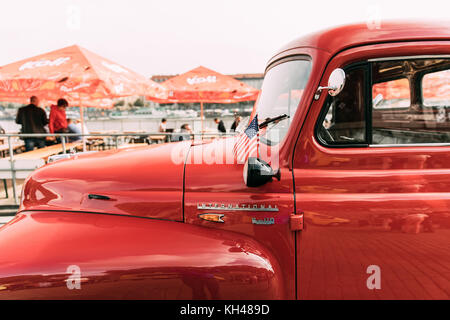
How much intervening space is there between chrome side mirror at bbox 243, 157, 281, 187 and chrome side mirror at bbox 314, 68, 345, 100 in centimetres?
48

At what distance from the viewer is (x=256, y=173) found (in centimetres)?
140

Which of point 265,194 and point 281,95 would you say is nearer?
point 265,194

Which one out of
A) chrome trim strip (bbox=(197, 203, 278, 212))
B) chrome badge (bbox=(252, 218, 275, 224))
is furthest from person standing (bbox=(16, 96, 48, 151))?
chrome badge (bbox=(252, 218, 275, 224))

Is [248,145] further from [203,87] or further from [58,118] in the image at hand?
[203,87]

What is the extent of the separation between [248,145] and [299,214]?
1.65 ft

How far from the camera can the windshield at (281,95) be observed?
1592 millimetres

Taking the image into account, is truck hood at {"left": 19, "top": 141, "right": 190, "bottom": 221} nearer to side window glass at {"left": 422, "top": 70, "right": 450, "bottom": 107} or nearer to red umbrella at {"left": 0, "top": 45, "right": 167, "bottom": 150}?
side window glass at {"left": 422, "top": 70, "right": 450, "bottom": 107}

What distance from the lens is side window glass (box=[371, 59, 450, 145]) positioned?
5.23ft

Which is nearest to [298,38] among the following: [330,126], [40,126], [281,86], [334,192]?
[281,86]

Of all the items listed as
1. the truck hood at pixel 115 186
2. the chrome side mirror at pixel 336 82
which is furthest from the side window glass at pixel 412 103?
the truck hood at pixel 115 186

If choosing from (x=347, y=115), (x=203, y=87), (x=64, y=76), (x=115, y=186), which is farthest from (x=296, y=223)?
(x=203, y=87)

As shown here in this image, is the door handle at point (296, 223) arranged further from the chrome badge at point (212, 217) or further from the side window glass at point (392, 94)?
the side window glass at point (392, 94)
